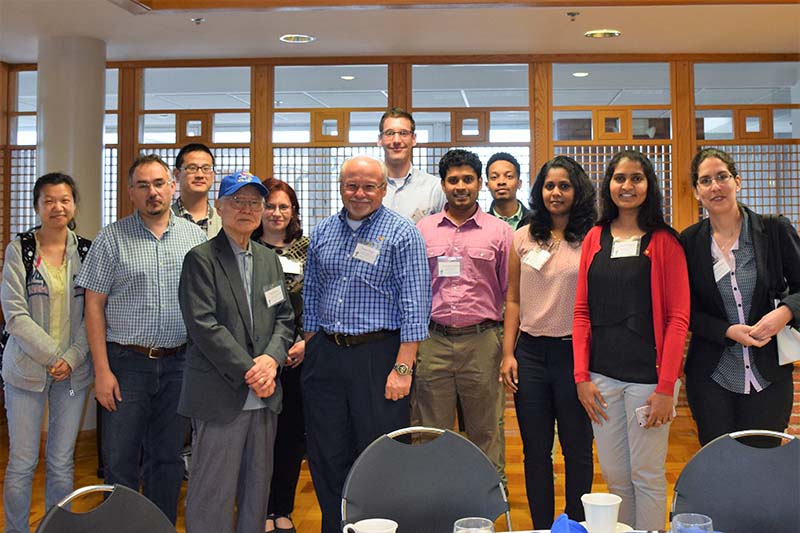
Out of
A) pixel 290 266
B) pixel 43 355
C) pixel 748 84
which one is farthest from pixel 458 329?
pixel 748 84

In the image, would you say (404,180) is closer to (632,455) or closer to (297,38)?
(632,455)

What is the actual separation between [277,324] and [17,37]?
4.05 m

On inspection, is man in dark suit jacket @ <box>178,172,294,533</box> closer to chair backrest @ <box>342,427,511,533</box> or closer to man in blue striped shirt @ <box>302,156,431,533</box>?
man in blue striped shirt @ <box>302,156,431,533</box>

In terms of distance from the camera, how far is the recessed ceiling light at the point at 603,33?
210 inches

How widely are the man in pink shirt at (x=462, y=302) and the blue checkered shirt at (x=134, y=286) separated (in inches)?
39.9

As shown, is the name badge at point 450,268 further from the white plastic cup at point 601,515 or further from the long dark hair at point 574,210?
the white plastic cup at point 601,515

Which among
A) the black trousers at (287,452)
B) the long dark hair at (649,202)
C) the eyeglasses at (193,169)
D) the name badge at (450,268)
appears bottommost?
the black trousers at (287,452)

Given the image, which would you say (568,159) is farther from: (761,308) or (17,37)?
(17,37)

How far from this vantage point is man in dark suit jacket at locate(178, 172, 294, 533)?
257cm

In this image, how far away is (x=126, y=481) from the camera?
2893mm

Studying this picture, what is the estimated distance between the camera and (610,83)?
6.27 meters

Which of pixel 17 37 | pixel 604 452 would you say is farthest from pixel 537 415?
pixel 17 37

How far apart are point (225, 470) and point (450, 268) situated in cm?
116

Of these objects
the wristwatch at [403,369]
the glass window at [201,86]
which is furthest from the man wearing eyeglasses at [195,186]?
the glass window at [201,86]
